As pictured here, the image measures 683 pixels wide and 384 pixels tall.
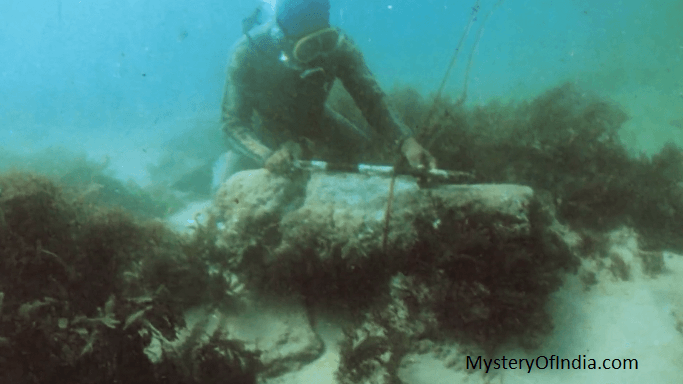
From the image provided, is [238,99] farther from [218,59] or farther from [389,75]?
[218,59]

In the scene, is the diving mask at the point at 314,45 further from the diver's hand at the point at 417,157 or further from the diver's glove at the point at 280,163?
the diver's hand at the point at 417,157

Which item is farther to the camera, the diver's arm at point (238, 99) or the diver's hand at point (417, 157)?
the diver's arm at point (238, 99)

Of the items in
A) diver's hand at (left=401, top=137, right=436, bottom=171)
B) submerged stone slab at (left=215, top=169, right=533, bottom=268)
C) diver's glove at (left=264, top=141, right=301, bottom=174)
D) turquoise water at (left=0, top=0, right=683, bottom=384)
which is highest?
turquoise water at (left=0, top=0, right=683, bottom=384)

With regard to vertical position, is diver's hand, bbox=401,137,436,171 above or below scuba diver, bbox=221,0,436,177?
below

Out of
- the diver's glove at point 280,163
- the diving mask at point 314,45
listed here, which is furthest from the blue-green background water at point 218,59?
the diver's glove at point 280,163

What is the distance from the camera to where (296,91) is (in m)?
5.79

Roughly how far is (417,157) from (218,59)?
195 ft

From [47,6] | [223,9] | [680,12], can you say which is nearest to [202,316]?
→ [680,12]

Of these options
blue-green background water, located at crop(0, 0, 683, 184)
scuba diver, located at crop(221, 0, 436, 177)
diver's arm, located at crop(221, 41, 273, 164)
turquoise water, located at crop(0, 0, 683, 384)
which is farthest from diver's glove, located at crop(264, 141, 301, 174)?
blue-green background water, located at crop(0, 0, 683, 184)

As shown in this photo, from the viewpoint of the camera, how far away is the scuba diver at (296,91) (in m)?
4.74

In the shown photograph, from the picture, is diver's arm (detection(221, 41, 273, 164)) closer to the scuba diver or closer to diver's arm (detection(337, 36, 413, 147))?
the scuba diver

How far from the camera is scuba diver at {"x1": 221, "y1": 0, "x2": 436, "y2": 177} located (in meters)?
4.74

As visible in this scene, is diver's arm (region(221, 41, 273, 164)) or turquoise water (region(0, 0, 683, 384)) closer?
turquoise water (region(0, 0, 683, 384))

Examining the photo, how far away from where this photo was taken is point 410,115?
7.18 metres
